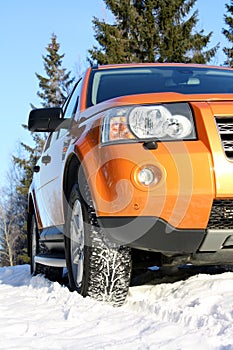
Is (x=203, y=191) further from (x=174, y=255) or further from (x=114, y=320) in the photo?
(x=114, y=320)

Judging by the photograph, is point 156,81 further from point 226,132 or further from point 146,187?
point 146,187

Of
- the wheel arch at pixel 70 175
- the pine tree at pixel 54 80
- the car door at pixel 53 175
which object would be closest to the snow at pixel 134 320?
the wheel arch at pixel 70 175

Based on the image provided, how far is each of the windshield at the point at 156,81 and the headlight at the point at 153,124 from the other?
2.41ft

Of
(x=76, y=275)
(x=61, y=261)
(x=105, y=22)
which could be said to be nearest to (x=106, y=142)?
(x=76, y=275)

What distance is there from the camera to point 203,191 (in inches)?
108

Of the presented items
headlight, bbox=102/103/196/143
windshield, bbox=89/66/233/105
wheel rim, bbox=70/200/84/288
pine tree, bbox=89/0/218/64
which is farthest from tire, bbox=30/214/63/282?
pine tree, bbox=89/0/218/64

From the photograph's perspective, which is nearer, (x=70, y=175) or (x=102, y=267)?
(x=102, y=267)

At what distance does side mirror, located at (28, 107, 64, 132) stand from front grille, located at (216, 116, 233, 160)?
1.53 metres

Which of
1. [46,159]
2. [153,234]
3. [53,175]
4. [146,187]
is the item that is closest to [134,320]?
[153,234]

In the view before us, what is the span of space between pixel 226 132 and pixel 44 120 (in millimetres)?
1640

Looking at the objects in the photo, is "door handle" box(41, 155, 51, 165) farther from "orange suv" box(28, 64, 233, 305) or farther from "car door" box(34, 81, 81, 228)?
"orange suv" box(28, 64, 233, 305)

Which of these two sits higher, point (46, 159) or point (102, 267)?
point (46, 159)

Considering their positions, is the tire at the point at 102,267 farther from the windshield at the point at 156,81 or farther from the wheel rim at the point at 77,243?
the windshield at the point at 156,81

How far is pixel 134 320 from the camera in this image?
8.71ft
